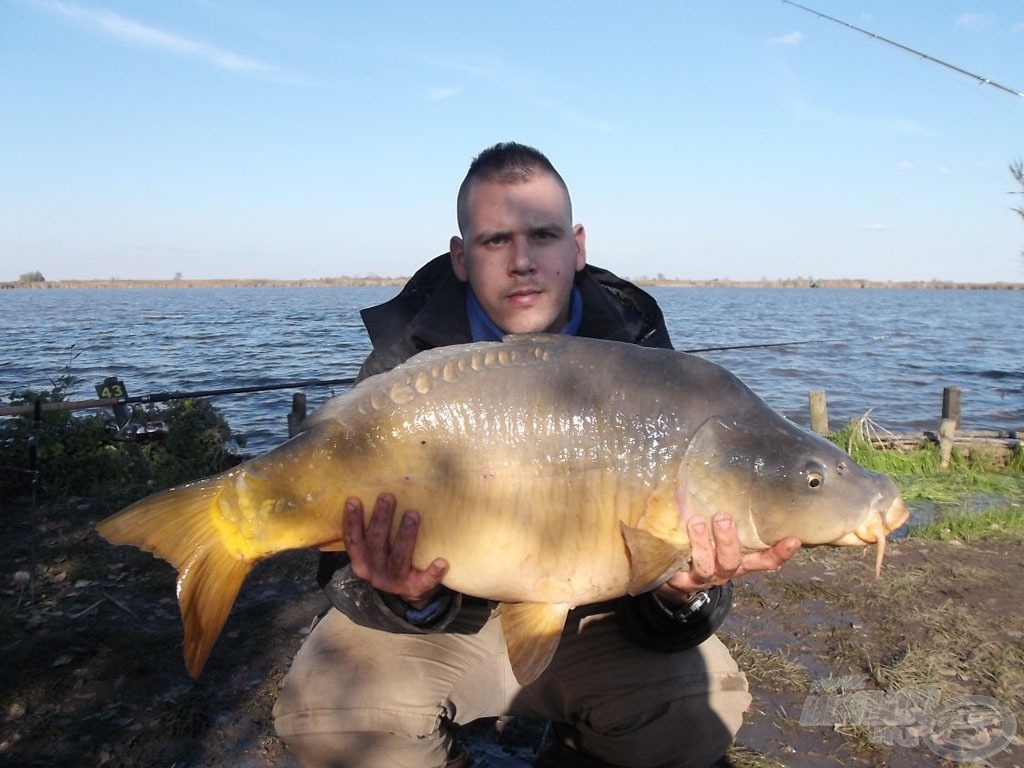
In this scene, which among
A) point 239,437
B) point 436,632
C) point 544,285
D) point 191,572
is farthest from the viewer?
point 239,437

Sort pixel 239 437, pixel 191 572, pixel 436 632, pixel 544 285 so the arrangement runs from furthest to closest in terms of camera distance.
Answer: pixel 239 437, pixel 544 285, pixel 436 632, pixel 191 572

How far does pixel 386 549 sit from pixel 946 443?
8.09 m

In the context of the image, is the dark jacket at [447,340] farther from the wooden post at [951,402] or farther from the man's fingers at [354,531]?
the wooden post at [951,402]

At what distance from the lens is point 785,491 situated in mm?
2072

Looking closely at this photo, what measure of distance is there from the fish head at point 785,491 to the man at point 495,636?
133 millimetres

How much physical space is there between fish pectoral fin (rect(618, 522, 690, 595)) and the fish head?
0.42 feet

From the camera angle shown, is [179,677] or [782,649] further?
[782,649]

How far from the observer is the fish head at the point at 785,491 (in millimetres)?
2045

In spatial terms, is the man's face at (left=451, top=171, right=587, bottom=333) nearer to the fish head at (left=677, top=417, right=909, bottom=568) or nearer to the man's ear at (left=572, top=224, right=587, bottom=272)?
the man's ear at (left=572, top=224, right=587, bottom=272)

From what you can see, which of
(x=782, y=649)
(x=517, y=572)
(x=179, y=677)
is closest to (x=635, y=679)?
(x=517, y=572)

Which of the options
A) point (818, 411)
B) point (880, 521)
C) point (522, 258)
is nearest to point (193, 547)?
point (522, 258)

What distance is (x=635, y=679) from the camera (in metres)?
2.67

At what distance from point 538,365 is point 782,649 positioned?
2.42 m

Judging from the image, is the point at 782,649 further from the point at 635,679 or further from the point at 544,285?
the point at 544,285
